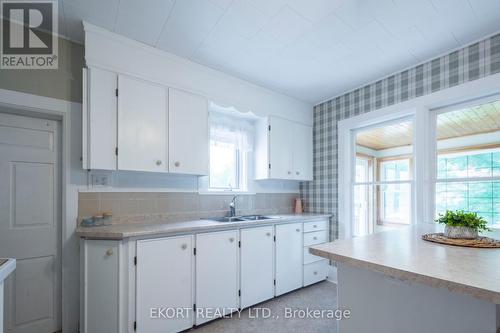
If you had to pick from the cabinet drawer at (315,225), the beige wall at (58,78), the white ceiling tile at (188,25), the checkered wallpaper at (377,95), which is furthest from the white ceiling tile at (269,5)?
the cabinet drawer at (315,225)

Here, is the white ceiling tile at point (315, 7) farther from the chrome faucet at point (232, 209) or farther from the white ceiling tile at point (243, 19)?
the chrome faucet at point (232, 209)

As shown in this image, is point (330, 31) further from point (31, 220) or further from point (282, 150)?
point (31, 220)

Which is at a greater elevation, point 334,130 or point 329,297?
point 334,130

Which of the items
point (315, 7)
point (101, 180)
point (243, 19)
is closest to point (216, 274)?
point (101, 180)

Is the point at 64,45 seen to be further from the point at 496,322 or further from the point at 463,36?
the point at 463,36

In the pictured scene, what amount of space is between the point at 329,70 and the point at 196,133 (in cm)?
162

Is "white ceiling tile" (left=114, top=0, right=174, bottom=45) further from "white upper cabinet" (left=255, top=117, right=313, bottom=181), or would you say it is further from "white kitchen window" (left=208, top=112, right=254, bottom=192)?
"white upper cabinet" (left=255, top=117, right=313, bottom=181)

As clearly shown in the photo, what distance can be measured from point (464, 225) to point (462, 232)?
0.14ft

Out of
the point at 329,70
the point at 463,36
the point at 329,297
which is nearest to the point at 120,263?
the point at 329,297

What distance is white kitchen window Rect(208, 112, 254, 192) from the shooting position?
117 inches

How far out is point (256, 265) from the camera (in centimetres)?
249

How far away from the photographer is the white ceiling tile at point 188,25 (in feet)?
5.78

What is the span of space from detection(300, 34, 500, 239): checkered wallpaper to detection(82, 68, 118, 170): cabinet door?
2660mm

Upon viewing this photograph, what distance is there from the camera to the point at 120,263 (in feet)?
5.72
